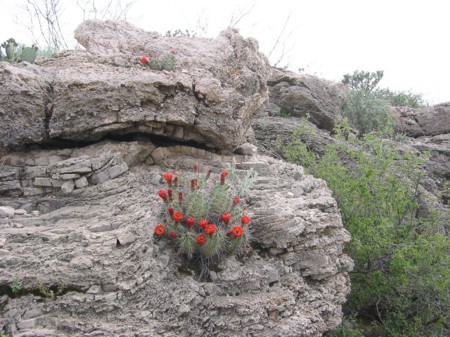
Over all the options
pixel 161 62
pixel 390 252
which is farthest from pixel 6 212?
pixel 390 252

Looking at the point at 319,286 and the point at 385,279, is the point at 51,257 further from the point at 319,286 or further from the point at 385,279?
the point at 385,279

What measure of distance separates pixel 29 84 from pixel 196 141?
1.92 metres

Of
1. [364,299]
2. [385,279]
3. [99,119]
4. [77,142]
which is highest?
[99,119]

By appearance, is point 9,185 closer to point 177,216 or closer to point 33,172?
point 33,172

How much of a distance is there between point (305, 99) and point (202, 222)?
22.7ft

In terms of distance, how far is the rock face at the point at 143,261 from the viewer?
3.50m

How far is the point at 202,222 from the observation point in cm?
395

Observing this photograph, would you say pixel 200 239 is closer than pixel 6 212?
Yes

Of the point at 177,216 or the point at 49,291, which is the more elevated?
the point at 177,216

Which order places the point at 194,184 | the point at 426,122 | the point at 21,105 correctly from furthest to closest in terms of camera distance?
the point at 426,122
the point at 21,105
the point at 194,184

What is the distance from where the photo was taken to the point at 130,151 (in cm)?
490

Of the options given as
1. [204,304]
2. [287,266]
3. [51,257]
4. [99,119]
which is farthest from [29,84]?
[287,266]

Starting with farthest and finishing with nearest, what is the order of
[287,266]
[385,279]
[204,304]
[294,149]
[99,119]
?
[294,149] → [385,279] → [99,119] → [287,266] → [204,304]

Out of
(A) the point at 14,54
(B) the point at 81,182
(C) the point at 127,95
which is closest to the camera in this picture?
(B) the point at 81,182
